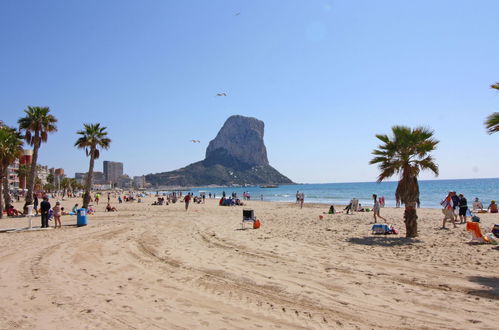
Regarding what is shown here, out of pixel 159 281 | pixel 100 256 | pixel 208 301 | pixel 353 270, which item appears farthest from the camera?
pixel 100 256

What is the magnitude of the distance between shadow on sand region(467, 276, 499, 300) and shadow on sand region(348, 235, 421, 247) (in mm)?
3844

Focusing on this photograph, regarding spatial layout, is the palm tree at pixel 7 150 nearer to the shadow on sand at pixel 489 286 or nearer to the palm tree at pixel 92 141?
the palm tree at pixel 92 141

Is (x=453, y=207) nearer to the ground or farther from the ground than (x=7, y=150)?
nearer to the ground

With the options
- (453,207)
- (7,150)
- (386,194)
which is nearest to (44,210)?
(7,150)

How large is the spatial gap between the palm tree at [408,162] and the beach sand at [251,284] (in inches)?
47.2

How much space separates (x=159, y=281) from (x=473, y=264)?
7099 mm

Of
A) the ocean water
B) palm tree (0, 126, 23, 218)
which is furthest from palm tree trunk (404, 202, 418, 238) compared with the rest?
the ocean water

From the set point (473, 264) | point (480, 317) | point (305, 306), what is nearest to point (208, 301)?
point (305, 306)

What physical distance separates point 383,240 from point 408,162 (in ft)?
9.48

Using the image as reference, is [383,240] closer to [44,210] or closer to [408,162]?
[408,162]

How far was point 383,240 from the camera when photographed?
1141 centimetres

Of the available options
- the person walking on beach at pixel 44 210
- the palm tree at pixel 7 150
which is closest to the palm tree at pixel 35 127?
the palm tree at pixel 7 150

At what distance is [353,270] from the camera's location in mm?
7418

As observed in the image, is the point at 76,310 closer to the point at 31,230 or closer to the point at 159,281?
the point at 159,281
